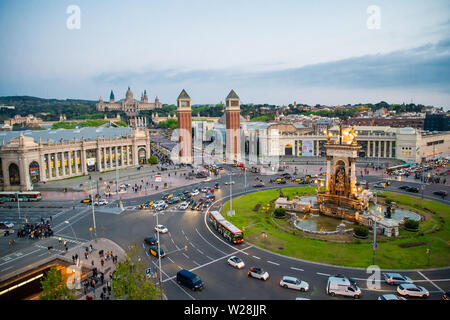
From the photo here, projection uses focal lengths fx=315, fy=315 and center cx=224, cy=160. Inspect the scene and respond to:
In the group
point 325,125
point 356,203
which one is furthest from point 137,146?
point 325,125

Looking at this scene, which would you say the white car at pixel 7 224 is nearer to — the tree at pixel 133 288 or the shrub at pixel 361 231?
the tree at pixel 133 288

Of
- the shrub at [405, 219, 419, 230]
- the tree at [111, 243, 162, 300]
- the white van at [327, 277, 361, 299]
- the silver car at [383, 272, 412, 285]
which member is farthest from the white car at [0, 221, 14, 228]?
the shrub at [405, 219, 419, 230]

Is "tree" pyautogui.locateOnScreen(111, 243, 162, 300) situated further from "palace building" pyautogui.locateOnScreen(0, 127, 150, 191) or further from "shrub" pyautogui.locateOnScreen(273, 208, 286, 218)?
"palace building" pyautogui.locateOnScreen(0, 127, 150, 191)

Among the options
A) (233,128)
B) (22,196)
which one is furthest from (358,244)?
(233,128)

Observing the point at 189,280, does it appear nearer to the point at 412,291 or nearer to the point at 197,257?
the point at 197,257

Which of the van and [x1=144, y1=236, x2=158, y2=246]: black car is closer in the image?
the van
